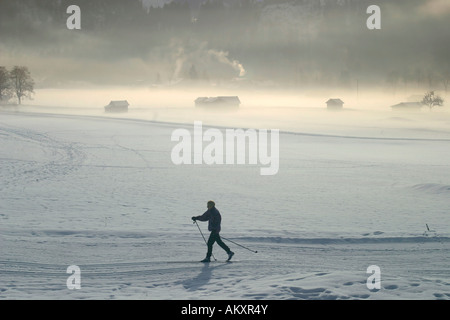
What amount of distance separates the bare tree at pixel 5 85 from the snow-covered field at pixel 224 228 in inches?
3187

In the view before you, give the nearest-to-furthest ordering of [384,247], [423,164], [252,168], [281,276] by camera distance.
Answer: [281,276] → [384,247] → [252,168] → [423,164]

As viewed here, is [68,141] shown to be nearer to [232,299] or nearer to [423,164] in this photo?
[423,164]

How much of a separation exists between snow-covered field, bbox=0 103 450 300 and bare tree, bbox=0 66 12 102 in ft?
266

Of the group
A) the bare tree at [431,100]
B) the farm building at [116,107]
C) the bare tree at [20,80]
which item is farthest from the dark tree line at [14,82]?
the bare tree at [431,100]

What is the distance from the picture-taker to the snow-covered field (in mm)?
11586

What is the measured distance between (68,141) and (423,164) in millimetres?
35897

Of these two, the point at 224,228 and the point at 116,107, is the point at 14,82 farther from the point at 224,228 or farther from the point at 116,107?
the point at 224,228

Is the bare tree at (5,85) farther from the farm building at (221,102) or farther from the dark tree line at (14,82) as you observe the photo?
the farm building at (221,102)

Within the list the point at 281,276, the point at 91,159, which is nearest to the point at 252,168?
the point at 91,159

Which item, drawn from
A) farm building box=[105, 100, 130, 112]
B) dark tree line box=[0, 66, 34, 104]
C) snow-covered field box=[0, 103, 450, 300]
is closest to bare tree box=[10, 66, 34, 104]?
dark tree line box=[0, 66, 34, 104]

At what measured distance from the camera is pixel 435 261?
44.5 ft

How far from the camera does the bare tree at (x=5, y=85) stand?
110381 mm

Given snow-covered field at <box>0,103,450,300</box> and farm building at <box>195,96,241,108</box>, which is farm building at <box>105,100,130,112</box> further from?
snow-covered field at <box>0,103,450,300</box>

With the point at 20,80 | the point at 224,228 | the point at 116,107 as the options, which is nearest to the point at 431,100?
the point at 116,107
